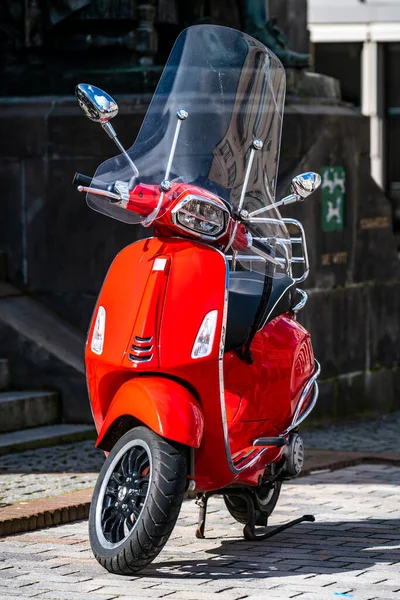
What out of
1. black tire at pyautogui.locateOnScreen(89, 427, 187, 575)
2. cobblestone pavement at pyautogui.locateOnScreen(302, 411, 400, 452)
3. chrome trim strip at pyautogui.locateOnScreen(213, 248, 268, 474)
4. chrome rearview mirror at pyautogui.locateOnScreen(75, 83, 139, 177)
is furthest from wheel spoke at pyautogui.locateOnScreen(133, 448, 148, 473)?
cobblestone pavement at pyautogui.locateOnScreen(302, 411, 400, 452)

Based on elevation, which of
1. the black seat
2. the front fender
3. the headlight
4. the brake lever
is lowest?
the front fender

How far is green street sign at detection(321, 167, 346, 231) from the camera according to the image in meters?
10.9

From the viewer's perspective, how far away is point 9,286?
1036 cm

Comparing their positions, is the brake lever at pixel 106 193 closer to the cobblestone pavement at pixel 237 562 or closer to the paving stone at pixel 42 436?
the cobblestone pavement at pixel 237 562

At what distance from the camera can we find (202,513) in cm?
671

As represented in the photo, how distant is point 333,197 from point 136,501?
17.7 ft

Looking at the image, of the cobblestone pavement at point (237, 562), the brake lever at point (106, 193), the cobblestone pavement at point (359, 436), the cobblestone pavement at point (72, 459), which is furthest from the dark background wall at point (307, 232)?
the brake lever at point (106, 193)

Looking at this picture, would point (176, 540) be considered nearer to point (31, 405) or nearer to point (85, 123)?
point (31, 405)

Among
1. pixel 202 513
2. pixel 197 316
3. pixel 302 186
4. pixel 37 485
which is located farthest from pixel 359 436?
pixel 197 316

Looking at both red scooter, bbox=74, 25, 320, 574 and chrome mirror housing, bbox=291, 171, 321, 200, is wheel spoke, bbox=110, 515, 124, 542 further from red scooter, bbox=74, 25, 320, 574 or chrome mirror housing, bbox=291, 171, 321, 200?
chrome mirror housing, bbox=291, 171, 321, 200

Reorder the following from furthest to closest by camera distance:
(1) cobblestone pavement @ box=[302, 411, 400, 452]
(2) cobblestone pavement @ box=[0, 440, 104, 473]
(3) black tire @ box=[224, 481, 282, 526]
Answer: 1. (1) cobblestone pavement @ box=[302, 411, 400, 452]
2. (2) cobblestone pavement @ box=[0, 440, 104, 473]
3. (3) black tire @ box=[224, 481, 282, 526]

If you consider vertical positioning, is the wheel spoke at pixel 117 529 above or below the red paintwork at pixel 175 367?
below

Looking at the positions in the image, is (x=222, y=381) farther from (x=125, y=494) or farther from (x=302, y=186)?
(x=302, y=186)

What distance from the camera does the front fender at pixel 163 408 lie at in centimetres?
594
